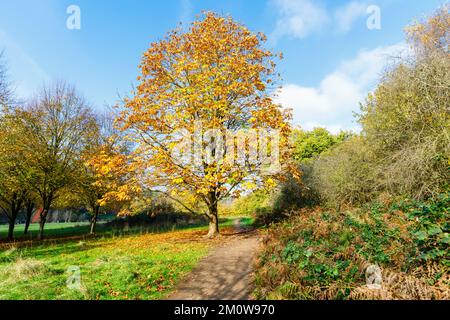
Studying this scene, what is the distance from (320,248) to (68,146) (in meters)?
20.1

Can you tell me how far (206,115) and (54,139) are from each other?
43.9 feet

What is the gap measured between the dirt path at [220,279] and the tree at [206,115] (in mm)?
3345

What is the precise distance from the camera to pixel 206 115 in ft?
46.0

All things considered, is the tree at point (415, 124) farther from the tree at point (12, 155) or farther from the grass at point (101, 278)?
the tree at point (12, 155)

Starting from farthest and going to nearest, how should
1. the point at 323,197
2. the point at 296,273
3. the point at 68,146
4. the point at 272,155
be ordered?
the point at 68,146, the point at 323,197, the point at 272,155, the point at 296,273

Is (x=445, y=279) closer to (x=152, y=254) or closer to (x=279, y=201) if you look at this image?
(x=152, y=254)

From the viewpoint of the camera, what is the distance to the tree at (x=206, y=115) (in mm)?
13070

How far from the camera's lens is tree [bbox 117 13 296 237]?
13.1 meters

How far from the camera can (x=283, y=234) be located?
932 cm

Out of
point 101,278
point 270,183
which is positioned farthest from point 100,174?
point 270,183

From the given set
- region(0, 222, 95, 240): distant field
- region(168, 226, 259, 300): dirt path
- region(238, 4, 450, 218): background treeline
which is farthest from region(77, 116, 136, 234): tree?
region(238, 4, 450, 218): background treeline

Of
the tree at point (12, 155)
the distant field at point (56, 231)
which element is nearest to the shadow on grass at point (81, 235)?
the distant field at point (56, 231)

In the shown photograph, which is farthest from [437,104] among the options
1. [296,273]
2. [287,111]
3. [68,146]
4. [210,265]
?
[68,146]

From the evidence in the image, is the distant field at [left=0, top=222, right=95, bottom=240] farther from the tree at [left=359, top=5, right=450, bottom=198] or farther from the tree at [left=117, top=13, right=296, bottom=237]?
the tree at [left=359, top=5, right=450, bottom=198]
